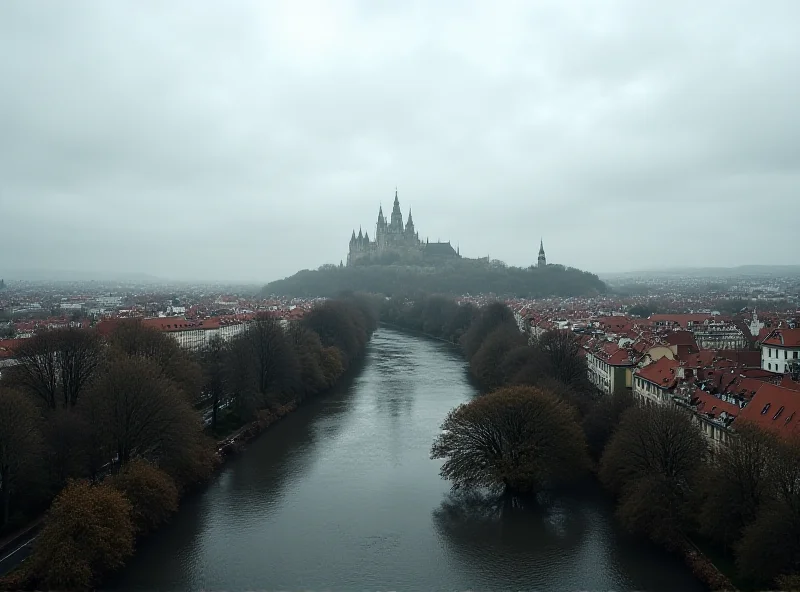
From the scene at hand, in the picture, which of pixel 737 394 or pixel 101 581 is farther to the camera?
pixel 737 394

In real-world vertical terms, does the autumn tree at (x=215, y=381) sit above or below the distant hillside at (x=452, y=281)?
below

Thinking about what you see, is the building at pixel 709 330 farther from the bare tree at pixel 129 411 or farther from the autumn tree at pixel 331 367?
the bare tree at pixel 129 411

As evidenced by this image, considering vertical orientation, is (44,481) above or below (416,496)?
above

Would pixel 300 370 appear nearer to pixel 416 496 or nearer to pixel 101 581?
pixel 416 496

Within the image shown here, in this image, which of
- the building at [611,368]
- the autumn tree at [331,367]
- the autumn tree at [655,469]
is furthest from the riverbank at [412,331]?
the autumn tree at [655,469]

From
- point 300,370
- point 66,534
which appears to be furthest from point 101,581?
point 300,370

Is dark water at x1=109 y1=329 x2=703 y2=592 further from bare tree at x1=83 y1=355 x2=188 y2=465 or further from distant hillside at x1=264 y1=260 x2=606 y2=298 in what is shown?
distant hillside at x1=264 y1=260 x2=606 y2=298
